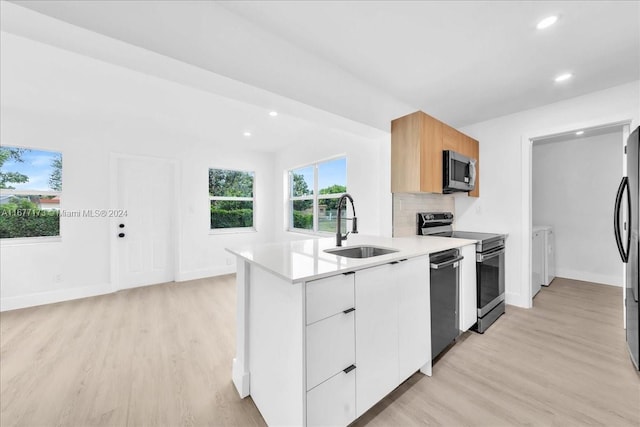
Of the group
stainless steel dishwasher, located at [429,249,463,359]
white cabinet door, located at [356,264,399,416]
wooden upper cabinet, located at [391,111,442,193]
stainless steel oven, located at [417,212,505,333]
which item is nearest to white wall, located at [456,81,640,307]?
stainless steel oven, located at [417,212,505,333]

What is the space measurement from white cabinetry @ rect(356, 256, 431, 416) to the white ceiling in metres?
1.44

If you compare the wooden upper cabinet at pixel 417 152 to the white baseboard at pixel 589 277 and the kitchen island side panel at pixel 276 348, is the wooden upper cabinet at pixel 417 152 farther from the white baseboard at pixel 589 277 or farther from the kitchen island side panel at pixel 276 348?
the white baseboard at pixel 589 277

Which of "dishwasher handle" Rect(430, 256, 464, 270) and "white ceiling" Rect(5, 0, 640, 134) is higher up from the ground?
"white ceiling" Rect(5, 0, 640, 134)

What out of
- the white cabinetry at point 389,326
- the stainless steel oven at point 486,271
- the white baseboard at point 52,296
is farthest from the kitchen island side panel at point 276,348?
the white baseboard at point 52,296

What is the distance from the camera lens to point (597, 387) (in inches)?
67.7

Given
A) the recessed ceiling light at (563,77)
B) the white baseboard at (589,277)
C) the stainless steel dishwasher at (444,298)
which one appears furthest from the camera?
the white baseboard at (589,277)

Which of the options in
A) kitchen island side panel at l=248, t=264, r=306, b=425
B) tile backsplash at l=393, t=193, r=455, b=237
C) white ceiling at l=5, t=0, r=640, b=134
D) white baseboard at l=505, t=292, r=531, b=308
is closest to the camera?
kitchen island side panel at l=248, t=264, r=306, b=425

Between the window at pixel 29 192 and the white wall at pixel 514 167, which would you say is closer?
the white wall at pixel 514 167

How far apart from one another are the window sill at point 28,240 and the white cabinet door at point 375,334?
171 inches

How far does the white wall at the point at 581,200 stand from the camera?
3.86 meters

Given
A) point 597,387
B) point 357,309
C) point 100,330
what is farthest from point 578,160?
point 100,330

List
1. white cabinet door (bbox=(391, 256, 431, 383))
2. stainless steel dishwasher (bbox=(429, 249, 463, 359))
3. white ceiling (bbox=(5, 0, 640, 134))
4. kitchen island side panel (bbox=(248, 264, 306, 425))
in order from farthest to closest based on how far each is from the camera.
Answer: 1. stainless steel dishwasher (bbox=(429, 249, 463, 359))
2. white cabinet door (bbox=(391, 256, 431, 383))
3. white ceiling (bbox=(5, 0, 640, 134))
4. kitchen island side panel (bbox=(248, 264, 306, 425))

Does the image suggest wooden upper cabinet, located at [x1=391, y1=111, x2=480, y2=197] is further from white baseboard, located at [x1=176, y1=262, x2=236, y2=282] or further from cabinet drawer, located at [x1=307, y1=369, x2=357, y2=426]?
white baseboard, located at [x1=176, y1=262, x2=236, y2=282]

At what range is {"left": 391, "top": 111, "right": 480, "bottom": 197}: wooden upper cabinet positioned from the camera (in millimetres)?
2479
